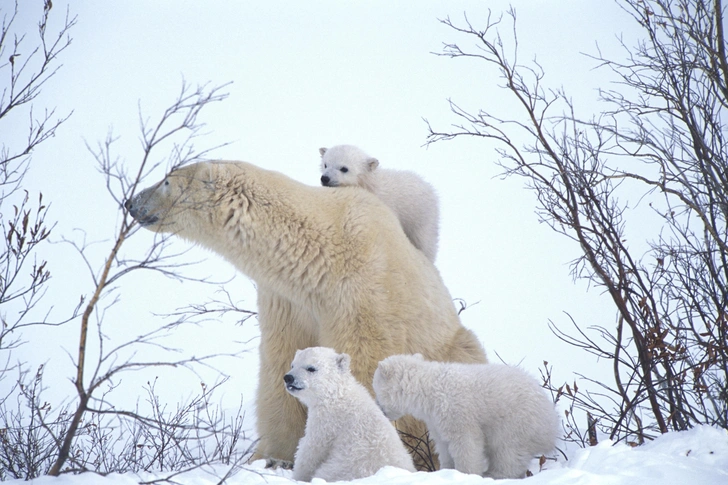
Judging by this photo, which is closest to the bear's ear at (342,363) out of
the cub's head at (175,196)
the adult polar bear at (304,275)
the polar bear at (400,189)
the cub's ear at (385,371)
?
the cub's ear at (385,371)

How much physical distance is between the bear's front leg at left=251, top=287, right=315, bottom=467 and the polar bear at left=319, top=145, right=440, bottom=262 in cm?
169

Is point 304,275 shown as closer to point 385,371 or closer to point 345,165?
point 385,371

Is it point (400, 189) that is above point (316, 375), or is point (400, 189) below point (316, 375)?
above

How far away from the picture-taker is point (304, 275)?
207 inches

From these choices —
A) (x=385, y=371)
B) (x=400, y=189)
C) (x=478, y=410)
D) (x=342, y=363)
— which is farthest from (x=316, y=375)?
(x=400, y=189)

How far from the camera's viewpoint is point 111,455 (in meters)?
5.84

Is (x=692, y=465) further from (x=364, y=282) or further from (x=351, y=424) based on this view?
(x=364, y=282)

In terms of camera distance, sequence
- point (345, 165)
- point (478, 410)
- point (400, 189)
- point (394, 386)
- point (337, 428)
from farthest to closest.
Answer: point (345, 165) → point (400, 189) → point (394, 386) → point (478, 410) → point (337, 428)

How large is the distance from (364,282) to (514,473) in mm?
1719

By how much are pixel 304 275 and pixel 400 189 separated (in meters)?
1.93

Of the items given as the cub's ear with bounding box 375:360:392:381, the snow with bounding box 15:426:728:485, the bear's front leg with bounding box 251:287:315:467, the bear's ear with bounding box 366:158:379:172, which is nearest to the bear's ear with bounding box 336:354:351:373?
the cub's ear with bounding box 375:360:392:381

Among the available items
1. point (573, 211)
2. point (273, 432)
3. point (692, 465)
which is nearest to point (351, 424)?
point (273, 432)

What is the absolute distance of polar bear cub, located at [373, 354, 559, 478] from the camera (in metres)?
4.19

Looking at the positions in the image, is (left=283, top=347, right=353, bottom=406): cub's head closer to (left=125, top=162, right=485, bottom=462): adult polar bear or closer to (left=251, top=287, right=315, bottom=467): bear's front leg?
(left=125, top=162, right=485, bottom=462): adult polar bear
